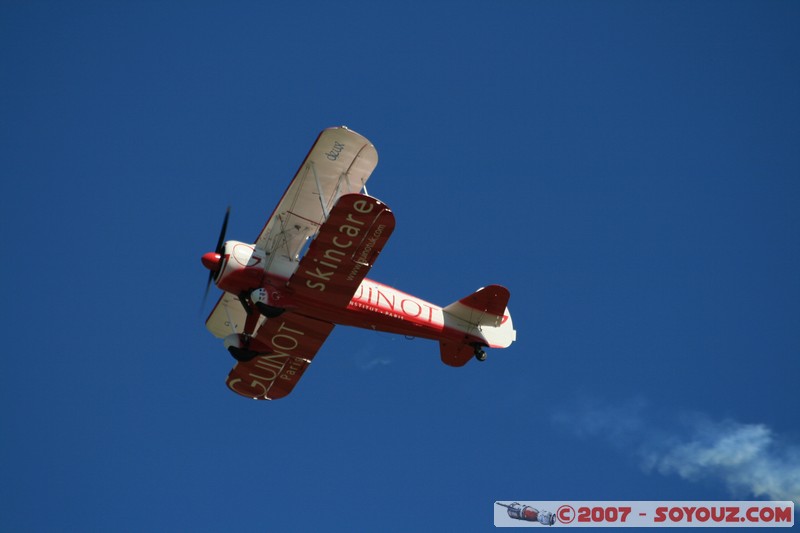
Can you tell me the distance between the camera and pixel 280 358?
23625mm

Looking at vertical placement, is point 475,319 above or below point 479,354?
above

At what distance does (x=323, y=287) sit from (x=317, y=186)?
2297 mm

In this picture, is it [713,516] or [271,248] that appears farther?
[713,516]

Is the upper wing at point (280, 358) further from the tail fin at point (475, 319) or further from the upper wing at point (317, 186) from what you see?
the tail fin at point (475, 319)

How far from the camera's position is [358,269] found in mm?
20859

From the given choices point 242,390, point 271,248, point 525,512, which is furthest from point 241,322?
point 525,512

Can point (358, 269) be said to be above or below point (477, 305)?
below

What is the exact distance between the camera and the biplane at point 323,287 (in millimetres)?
20495

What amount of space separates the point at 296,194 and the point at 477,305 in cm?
534

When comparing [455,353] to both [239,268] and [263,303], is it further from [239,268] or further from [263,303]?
[239,268]

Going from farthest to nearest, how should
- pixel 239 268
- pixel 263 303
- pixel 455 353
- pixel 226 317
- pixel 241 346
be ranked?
pixel 226 317 → pixel 455 353 → pixel 241 346 → pixel 239 268 → pixel 263 303

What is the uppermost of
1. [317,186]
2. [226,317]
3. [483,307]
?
[483,307]

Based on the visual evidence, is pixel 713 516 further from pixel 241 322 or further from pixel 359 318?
pixel 241 322

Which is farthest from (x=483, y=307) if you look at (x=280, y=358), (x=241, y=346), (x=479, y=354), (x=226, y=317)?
(x=226, y=317)
